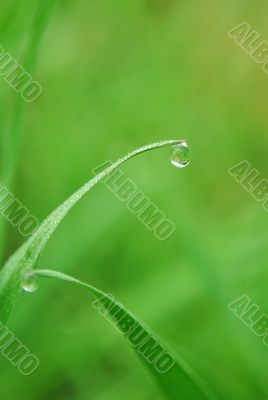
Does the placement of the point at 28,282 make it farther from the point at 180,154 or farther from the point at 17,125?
the point at 17,125

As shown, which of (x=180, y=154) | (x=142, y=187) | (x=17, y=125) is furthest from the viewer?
(x=142, y=187)

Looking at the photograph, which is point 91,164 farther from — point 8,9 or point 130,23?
point 130,23

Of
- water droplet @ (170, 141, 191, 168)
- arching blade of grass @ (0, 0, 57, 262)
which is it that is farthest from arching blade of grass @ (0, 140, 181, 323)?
arching blade of grass @ (0, 0, 57, 262)

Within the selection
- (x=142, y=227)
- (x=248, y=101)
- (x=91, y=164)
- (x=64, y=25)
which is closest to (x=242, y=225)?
(x=142, y=227)

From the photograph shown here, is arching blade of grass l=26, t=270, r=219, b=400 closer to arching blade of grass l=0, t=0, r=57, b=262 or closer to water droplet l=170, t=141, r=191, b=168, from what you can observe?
water droplet l=170, t=141, r=191, b=168

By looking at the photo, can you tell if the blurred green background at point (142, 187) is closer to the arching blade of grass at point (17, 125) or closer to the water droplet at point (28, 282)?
the arching blade of grass at point (17, 125)

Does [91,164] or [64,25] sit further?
[64,25]

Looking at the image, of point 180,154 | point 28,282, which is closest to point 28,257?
point 28,282
